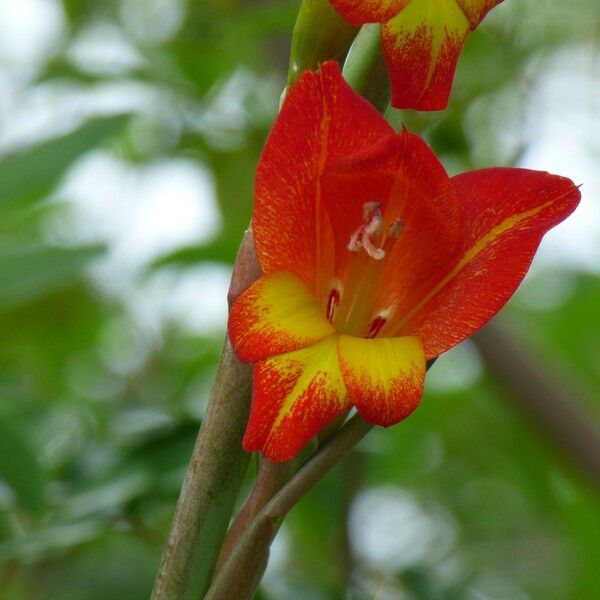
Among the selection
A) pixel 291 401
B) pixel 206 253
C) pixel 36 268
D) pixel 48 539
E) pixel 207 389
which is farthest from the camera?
pixel 207 389

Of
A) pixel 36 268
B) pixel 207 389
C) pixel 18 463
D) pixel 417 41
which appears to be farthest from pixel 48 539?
pixel 207 389

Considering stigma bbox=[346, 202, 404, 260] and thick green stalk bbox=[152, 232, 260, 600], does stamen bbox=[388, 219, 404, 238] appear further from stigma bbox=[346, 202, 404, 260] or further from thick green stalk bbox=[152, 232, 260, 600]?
thick green stalk bbox=[152, 232, 260, 600]

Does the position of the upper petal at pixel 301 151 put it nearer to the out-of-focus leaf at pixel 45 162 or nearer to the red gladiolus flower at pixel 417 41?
the red gladiolus flower at pixel 417 41

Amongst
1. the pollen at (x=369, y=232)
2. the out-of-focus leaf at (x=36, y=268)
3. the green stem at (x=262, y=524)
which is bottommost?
the out-of-focus leaf at (x=36, y=268)

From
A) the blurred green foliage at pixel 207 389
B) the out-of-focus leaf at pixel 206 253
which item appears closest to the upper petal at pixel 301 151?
the blurred green foliage at pixel 207 389

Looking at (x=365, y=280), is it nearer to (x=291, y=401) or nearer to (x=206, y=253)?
(x=291, y=401)

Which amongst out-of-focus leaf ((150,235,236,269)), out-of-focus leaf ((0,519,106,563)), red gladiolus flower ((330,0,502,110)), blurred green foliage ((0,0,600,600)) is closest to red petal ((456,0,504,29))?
red gladiolus flower ((330,0,502,110))

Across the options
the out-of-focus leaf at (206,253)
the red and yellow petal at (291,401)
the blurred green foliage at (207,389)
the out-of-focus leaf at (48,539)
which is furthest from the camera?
the out-of-focus leaf at (206,253)
